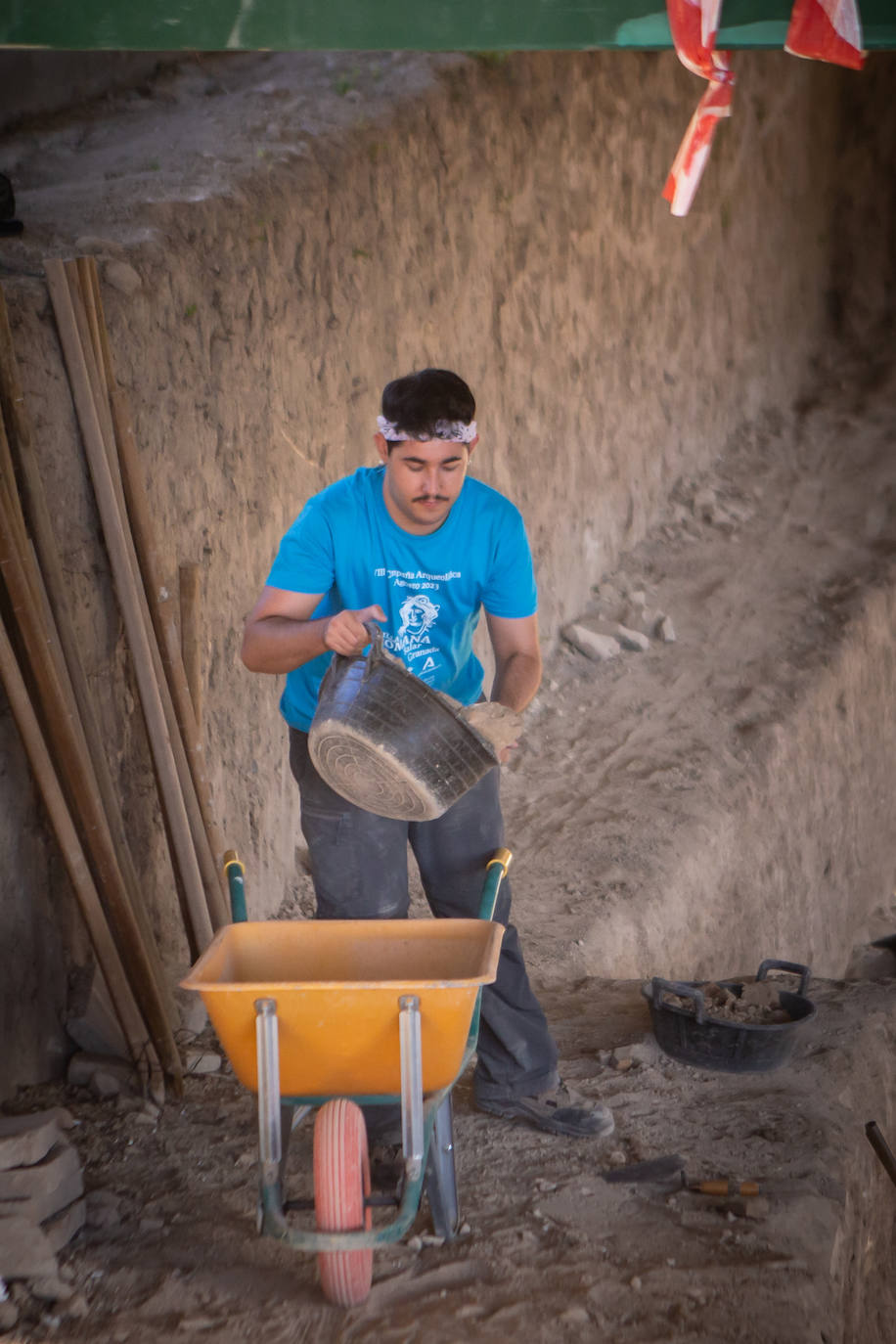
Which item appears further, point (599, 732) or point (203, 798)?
point (599, 732)

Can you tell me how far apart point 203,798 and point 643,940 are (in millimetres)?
2286

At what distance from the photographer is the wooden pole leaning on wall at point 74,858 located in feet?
9.70

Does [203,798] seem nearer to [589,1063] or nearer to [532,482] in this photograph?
[589,1063]

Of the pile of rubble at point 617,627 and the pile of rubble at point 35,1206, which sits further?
the pile of rubble at point 617,627

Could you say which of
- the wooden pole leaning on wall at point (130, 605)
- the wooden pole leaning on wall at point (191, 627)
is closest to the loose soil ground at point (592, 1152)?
the wooden pole leaning on wall at point (130, 605)

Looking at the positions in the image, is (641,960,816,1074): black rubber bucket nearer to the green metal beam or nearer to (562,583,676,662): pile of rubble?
the green metal beam

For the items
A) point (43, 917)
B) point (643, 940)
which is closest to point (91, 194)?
point (43, 917)

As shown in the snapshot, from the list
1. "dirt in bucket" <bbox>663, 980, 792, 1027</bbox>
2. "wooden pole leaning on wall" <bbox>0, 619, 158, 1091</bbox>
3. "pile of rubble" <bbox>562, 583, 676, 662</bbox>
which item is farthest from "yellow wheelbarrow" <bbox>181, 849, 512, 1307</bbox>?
"pile of rubble" <bbox>562, 583, 676, 662</bbox>

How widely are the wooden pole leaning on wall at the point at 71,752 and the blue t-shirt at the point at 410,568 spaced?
590mm

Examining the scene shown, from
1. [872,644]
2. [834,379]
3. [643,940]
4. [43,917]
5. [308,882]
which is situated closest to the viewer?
[43,917]

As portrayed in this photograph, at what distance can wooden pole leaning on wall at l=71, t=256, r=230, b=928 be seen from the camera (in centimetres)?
329

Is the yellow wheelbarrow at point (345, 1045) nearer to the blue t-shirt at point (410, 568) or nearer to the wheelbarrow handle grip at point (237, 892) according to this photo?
the wheelbarrow handle grip at point (237, 892)

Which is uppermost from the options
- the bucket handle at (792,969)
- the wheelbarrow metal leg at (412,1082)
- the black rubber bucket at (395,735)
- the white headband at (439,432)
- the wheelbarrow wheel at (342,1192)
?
the white headband at (439,432)

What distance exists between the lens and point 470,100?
578 cm
